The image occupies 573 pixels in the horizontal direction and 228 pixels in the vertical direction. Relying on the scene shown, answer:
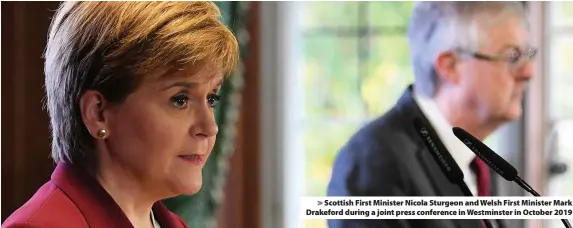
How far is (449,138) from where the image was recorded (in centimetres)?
137

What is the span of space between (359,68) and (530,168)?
407 millimetres

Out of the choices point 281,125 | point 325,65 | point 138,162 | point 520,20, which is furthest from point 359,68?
point 138,162

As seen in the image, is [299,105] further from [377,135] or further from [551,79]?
[551,79]

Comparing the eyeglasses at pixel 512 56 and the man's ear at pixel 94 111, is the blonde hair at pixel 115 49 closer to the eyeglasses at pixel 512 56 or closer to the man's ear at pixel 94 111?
the man's ear at pixel 94 111

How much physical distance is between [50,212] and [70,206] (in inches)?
1.4

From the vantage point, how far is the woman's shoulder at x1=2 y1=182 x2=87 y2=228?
3.88 ft

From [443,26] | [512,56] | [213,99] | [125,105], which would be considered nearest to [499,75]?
[512,56]

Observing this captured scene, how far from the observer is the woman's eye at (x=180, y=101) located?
49.5 inches

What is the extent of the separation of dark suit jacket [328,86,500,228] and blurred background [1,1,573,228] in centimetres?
3

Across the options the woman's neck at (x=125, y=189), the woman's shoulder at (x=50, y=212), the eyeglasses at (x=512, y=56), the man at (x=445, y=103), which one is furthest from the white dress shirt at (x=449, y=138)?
the woman's shoulder at (x=50, y=212)

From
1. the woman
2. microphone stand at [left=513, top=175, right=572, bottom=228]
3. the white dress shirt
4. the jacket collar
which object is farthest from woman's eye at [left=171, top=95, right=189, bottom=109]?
microphone stand at [left=513, top=175, right=572, bottom=228]

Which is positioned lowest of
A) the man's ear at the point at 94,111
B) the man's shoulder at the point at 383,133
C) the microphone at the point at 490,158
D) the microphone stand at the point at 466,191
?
the microphone stand at the point at 466,191

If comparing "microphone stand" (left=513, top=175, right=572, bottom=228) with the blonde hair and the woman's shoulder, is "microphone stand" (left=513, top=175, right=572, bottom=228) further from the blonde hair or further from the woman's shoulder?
the woman's shoulder

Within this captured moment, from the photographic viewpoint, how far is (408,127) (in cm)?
138
